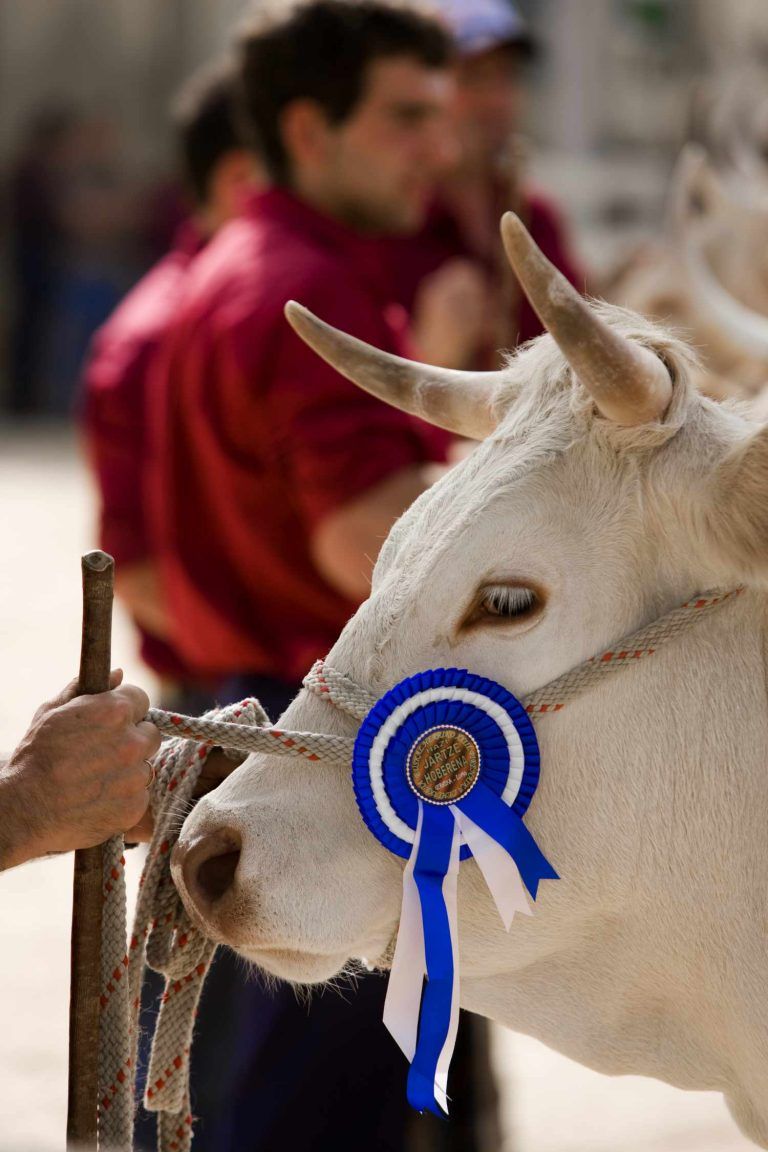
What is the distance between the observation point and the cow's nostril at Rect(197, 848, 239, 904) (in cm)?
191

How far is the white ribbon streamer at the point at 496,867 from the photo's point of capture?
6.27 ft

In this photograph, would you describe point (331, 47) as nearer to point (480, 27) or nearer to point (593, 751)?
point (480, 27)

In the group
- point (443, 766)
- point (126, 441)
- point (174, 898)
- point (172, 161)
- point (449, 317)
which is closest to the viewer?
point (443, 766)

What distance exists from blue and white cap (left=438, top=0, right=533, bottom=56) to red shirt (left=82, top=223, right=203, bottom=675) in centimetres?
124

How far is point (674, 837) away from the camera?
194cm

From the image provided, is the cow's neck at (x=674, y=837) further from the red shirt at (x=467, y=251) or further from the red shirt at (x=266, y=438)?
the red shirt at (x=467, y=251)

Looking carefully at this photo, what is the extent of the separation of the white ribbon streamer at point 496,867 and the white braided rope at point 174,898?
16cm

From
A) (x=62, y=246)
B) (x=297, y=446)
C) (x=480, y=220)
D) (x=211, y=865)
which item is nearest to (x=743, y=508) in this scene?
(x=211, y=865)

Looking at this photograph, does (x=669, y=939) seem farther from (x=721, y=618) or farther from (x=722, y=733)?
(x=721, y=618)

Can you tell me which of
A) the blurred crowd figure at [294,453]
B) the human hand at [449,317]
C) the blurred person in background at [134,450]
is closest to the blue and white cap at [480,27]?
the blurred person in background at [134,450]

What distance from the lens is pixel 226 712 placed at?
6.66 feet

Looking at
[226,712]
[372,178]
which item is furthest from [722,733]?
[372,178]

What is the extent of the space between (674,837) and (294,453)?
4.38 feet

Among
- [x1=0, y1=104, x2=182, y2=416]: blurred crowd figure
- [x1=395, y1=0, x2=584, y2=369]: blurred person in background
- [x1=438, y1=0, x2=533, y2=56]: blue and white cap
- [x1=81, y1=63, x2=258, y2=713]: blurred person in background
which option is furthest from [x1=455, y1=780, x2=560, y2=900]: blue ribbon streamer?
[x1=0, y1=104, x2=182, y2=416]: blurred crowd figure
